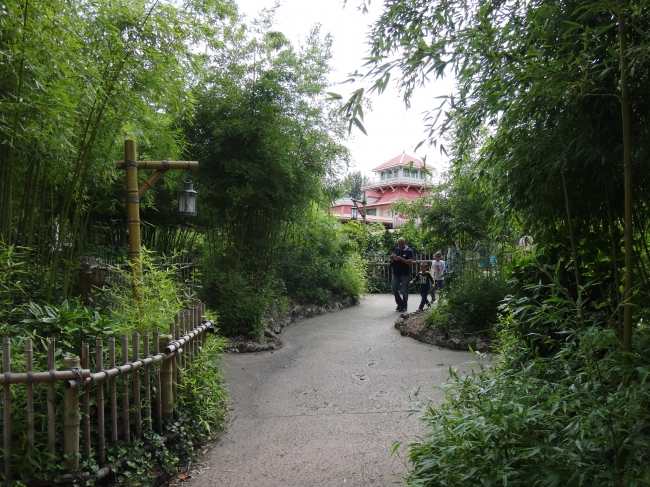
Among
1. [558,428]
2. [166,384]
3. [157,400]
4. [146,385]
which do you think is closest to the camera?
[558,428]

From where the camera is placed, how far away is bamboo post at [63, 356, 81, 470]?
274cm

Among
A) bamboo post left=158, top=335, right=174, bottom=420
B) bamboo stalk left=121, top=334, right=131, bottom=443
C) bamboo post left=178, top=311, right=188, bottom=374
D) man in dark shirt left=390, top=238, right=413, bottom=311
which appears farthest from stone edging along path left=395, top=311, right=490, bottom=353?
bamboo stalk left=121, top=334, right=131, bottom=443

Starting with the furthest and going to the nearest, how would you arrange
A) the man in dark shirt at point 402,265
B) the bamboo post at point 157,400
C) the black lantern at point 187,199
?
the man in dark shirt at point 402,265 → the black lantern at point 187,199 → the bamboo post at point 157,400

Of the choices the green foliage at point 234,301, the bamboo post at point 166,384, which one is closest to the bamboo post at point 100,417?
the bamboo post at point 166,384

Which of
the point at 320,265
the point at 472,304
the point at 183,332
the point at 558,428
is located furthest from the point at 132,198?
the point at 320,265

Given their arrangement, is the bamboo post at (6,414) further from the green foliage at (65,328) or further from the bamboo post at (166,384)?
the bamboo post at (166,384)

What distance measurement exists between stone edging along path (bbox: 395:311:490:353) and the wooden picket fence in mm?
4018

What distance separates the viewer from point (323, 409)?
4883 mm

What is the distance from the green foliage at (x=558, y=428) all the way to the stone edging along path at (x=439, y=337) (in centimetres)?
384

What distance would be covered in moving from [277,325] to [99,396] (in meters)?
6.08

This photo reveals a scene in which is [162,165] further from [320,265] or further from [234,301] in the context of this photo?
[320,265]

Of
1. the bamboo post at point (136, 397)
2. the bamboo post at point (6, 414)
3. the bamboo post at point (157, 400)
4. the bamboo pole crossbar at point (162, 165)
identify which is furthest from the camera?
the bamboo pole crossbar at point (162, 165)

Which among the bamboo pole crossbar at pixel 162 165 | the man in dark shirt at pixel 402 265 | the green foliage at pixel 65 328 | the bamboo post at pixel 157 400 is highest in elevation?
the bamboo pole crossbar at pixel 162 165

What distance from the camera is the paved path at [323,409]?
3.49 metres
